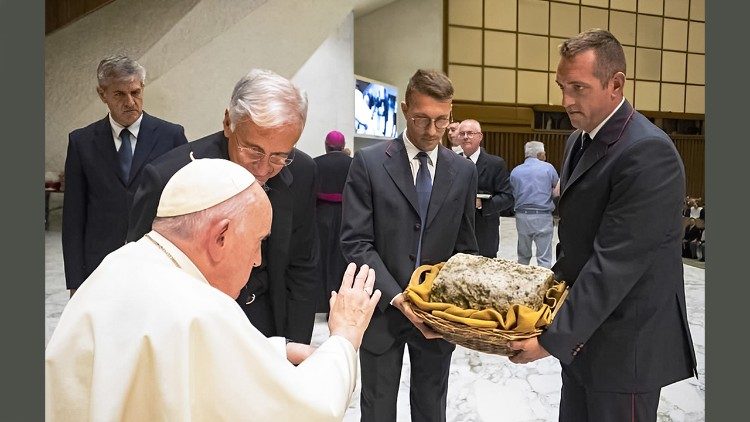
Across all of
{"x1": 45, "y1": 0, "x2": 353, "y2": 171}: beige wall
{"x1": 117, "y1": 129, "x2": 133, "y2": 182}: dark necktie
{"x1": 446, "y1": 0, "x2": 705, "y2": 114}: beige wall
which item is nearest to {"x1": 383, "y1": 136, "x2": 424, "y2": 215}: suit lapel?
{"x1": 117, "y1": 129, "x2": 133, "y2": 182}: dark necktie

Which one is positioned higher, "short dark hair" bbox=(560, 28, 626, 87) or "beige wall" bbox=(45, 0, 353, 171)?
"beige wall" bbox=(45, 0, 353, 171)

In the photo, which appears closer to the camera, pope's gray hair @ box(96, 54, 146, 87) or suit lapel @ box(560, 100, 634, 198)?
suit lapel @ box(560, 100, 634, 198)

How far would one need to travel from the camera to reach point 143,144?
2.73 metres

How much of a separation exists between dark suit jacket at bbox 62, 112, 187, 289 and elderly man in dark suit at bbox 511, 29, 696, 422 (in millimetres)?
1721

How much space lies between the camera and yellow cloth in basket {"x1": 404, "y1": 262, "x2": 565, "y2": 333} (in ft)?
5.83

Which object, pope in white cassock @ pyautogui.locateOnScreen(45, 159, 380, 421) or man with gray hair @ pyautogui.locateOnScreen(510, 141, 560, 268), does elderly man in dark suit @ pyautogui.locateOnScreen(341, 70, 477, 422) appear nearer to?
pope in white cassock @ pyautogui.locateOnScreen(45, 159, 380, 421)

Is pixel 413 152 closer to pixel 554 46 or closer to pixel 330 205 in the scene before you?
pixel 330 205

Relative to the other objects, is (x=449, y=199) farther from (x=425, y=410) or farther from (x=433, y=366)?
(x=425, y=410)

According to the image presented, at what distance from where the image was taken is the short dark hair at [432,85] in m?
2.14

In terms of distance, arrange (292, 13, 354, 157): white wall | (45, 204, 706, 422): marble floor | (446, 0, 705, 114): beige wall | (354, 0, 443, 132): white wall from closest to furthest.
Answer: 1. (45, 204, 706, 422): marble floor
2. (292, 13, 354, 157): white wall
3. (354, 0, 443, 132): white wall
4. (446, 0, 705, 114): beige wall

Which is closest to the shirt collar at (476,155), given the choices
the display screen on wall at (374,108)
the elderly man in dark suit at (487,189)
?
the elderly man in dark suit at (487,189)

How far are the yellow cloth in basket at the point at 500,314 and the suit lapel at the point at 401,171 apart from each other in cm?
38

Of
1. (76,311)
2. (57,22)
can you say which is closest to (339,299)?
(76,311)

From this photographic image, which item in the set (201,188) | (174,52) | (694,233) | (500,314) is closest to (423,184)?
(500,314)
